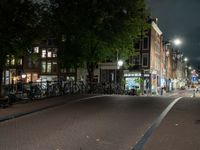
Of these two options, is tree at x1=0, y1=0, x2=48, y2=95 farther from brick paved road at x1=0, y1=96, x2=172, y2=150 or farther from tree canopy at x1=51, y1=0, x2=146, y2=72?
brick paved road at x1=0, y1=96, x2=172, y2=150

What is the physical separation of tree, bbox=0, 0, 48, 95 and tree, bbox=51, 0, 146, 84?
6.63 metres

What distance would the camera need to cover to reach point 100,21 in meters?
31.4

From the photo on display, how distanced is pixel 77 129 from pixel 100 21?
66.6 feet

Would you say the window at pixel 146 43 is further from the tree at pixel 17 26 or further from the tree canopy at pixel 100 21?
the tree at pixel 17 26

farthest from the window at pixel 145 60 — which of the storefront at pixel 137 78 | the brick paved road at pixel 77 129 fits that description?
the brick paved road at pixel 77 129

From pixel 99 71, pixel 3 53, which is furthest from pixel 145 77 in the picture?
pixel 3 53

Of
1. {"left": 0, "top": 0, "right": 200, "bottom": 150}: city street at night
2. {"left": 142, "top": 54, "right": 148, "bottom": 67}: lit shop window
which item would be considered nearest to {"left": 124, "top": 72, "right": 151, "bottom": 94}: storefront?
{"left": 142, "top": 54, "right": 148, "bottom": 67}: lit shop window

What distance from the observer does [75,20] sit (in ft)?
106

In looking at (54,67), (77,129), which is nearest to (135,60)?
(54,67)

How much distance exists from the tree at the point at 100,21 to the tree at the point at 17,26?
21.8 feet

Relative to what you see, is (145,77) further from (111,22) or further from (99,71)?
(111,22)

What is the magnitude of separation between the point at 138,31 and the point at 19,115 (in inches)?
896

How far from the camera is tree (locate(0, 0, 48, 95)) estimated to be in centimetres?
2189

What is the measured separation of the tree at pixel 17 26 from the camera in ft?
71.8
